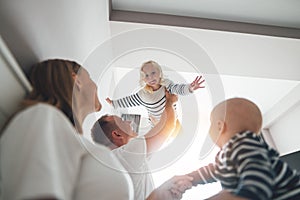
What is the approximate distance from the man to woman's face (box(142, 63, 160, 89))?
88mm

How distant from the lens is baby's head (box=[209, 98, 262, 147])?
0.53m

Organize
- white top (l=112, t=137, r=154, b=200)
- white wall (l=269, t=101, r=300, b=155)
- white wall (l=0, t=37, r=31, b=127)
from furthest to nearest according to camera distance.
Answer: white wall (l=269, t=101, r=300, b=155) → white top (l=112, t=137, r=154, b=200) → white wall (l=0, t=37, r=31, b=127)

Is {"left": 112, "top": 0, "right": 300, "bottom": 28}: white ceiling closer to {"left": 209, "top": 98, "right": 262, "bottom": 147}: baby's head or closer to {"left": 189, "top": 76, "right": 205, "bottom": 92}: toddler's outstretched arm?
{"left": 189, "top": 76, "right": 205, "bottom": 92}: toddler's outstretched arm

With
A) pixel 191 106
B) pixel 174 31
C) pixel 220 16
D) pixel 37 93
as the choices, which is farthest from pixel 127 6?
pixel 37 93

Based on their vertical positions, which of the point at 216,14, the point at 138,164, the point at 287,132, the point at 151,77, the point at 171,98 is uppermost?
the point at 216,14

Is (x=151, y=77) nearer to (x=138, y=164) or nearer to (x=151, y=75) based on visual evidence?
(x=151, y=75)

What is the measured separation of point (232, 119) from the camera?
543mm

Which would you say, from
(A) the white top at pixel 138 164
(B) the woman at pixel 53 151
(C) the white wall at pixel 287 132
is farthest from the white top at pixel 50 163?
(C) the white wall at pixel 287 132

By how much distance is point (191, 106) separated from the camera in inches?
38.6

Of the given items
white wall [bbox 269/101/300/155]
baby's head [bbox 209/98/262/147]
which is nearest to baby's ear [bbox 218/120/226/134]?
baby's head [bbox 209/98/262/147]

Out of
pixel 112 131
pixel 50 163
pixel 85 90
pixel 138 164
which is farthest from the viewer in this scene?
pixel 112 131

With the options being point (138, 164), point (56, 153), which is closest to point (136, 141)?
point (138, 164)

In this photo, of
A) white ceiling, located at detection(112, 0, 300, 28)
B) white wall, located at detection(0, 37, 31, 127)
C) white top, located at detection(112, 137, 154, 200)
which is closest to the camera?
white wall, located at detection(0, 37, 31, 127)

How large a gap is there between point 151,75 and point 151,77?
0.04ft
